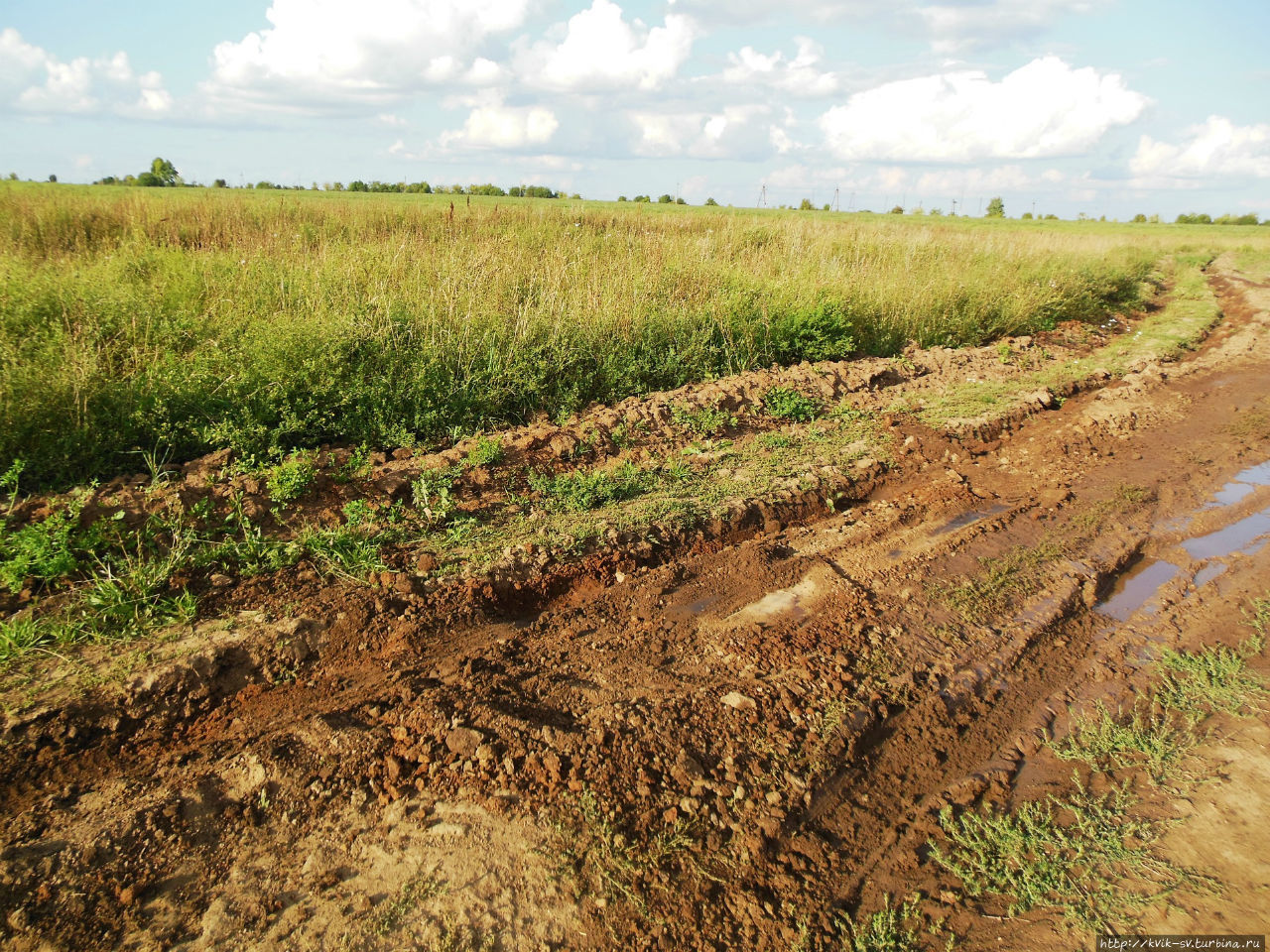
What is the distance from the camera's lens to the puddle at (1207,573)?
4.20 m

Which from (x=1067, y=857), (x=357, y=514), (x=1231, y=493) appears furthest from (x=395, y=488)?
(x=1231, y=493)

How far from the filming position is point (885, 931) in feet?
7.04

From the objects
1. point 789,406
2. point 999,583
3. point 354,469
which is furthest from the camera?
point 789,406

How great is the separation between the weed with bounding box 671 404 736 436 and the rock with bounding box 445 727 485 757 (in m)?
3.82

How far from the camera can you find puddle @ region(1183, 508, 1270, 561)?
4578 mm

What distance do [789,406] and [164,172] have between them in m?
31.2


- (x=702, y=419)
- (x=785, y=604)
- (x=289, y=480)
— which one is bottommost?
(x=785, y=604)

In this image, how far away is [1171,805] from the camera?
2562 mm

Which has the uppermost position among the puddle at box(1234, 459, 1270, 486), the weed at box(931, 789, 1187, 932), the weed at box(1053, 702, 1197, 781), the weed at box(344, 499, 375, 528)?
the weed at box(344, 499, 375, 528)

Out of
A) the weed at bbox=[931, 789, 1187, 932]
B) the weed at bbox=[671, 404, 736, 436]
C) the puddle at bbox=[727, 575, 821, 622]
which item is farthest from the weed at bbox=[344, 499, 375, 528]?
the weed at bbox=[931, 789, 1187, 932]

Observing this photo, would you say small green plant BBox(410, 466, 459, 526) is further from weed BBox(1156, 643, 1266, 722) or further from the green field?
weed BBox(1156, 643, 1266, 722)

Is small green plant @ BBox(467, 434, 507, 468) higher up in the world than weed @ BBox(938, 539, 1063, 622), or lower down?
higher up

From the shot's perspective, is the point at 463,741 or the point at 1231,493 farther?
the point at 1231,493

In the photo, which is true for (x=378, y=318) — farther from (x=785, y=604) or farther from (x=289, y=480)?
(x=785, y=604)
